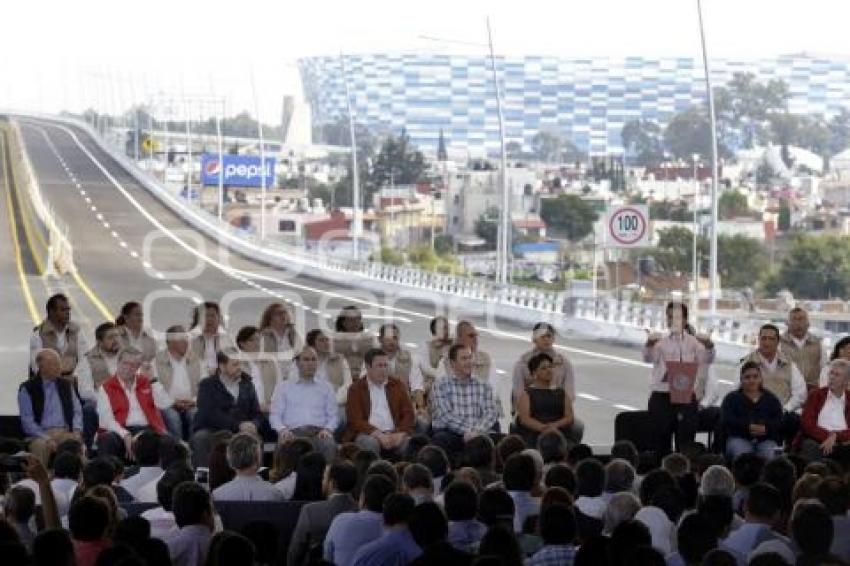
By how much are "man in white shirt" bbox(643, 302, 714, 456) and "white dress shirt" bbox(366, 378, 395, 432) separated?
9.54ft

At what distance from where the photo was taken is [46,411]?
686 inches

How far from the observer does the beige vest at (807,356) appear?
66.7 ft

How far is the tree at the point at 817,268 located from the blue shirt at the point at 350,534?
139775 mm

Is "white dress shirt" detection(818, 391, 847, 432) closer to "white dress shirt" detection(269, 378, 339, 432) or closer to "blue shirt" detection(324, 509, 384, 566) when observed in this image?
"white dress shirt" detection(269, 378, 339, 432)

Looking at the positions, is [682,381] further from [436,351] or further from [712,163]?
[712,163]

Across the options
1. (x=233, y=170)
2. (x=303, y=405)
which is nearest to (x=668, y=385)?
(x=303, y=405)

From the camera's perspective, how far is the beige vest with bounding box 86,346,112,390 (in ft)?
61.8

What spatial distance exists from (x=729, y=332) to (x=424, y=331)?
32.3 feet

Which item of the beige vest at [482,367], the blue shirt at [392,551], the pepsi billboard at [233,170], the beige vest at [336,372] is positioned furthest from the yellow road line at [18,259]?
the blue shirt at [392,551]

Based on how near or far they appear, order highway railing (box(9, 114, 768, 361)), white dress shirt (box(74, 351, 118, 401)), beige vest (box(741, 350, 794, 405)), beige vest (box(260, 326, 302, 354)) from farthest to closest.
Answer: highway railing (box(9, 114, 768, 361)) < beige vest (box(260, 326, 302, 354)) < beige vest (box(741, 350, 794, 405)) < white dress shirt (box(74, 351, 118, 401))

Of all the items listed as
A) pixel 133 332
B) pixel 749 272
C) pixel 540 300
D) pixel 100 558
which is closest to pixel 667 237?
pixel 749 272

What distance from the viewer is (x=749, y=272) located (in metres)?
164

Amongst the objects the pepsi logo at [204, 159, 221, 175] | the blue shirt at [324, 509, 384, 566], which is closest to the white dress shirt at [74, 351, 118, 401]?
the blue shirt at [324, 509, 384, 566]

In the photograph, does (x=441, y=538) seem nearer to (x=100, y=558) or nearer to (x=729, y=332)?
(x=100, y=558)
